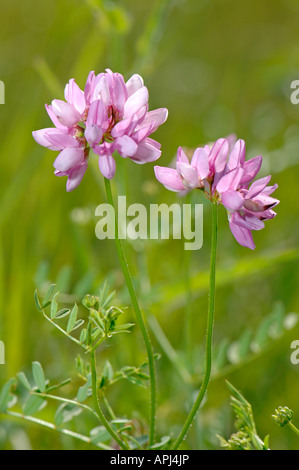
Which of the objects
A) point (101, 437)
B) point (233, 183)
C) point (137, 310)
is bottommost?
point (101, 437)

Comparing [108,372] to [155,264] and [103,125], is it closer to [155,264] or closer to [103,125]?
[103,125]

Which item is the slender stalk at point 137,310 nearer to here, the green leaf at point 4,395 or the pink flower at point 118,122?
the pink flower at point 118,122

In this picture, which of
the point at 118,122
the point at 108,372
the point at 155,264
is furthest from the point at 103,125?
the point at 155,264

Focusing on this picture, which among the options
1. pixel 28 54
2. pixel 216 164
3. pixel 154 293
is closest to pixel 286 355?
pixel 154 293

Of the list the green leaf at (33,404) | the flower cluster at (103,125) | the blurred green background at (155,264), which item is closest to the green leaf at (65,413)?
the green leaf at (33,404)

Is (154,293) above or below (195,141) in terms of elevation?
below

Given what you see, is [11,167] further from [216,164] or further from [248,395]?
[216,164]

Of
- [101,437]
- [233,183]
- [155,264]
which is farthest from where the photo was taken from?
[155,264]

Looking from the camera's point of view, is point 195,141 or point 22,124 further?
point 195,141
